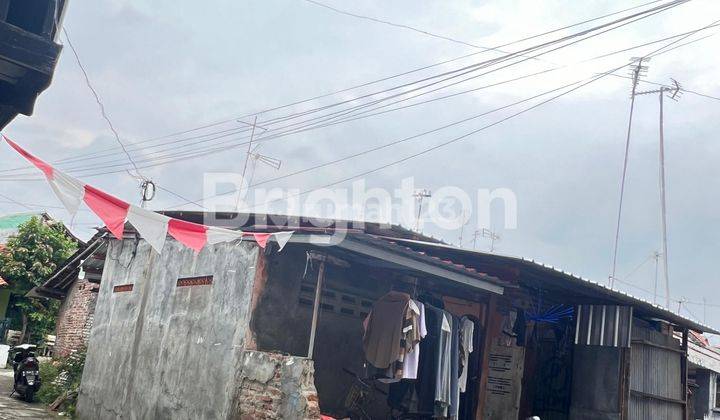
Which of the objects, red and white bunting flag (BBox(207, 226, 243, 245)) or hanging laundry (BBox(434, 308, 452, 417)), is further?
hanging laundry (BBox(434, 308, 452, 417))

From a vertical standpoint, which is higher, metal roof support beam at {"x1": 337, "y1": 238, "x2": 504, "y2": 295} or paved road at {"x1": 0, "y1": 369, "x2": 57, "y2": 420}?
metal roof support beam at {"x1": 337, "y1": 238, "x2": 504, "y2": 295}

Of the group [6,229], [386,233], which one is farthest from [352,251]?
[6,229]

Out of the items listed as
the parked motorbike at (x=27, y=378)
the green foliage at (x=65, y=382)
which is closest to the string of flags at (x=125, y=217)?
the green foliage at (x=65, y=382)

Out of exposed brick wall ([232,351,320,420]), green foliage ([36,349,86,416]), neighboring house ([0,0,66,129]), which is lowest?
green foliage ([36,349,86,416])

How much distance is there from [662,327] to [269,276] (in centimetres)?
741

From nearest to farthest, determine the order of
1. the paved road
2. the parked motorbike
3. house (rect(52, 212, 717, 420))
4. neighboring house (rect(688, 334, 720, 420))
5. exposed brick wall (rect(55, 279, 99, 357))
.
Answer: house (rect(52, 212, 717, 420)) → the paved road → the parked motorbike → neighboring house (rect(688, 334, 720, 420)) → exposed brick wall (rect(55, 279, 99, 357))

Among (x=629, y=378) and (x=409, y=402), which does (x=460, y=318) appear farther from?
(x=629, y=378)

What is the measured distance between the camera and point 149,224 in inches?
294

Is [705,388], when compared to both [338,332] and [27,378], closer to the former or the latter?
[338,332]

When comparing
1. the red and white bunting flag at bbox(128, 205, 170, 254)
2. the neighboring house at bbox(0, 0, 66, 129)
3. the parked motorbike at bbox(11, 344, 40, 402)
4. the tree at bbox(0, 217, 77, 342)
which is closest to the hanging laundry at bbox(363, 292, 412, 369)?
the red and white bunting flag at bbox(128, 205, 170, 254)

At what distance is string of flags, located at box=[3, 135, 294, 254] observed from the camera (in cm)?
691

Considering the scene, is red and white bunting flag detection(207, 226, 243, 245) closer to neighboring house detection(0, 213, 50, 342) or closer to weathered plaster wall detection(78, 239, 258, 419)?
weathered plaster wall detection(78, 239, 258, 419)

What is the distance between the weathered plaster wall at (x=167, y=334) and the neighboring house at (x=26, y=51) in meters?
4.32

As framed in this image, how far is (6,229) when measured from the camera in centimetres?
3012
